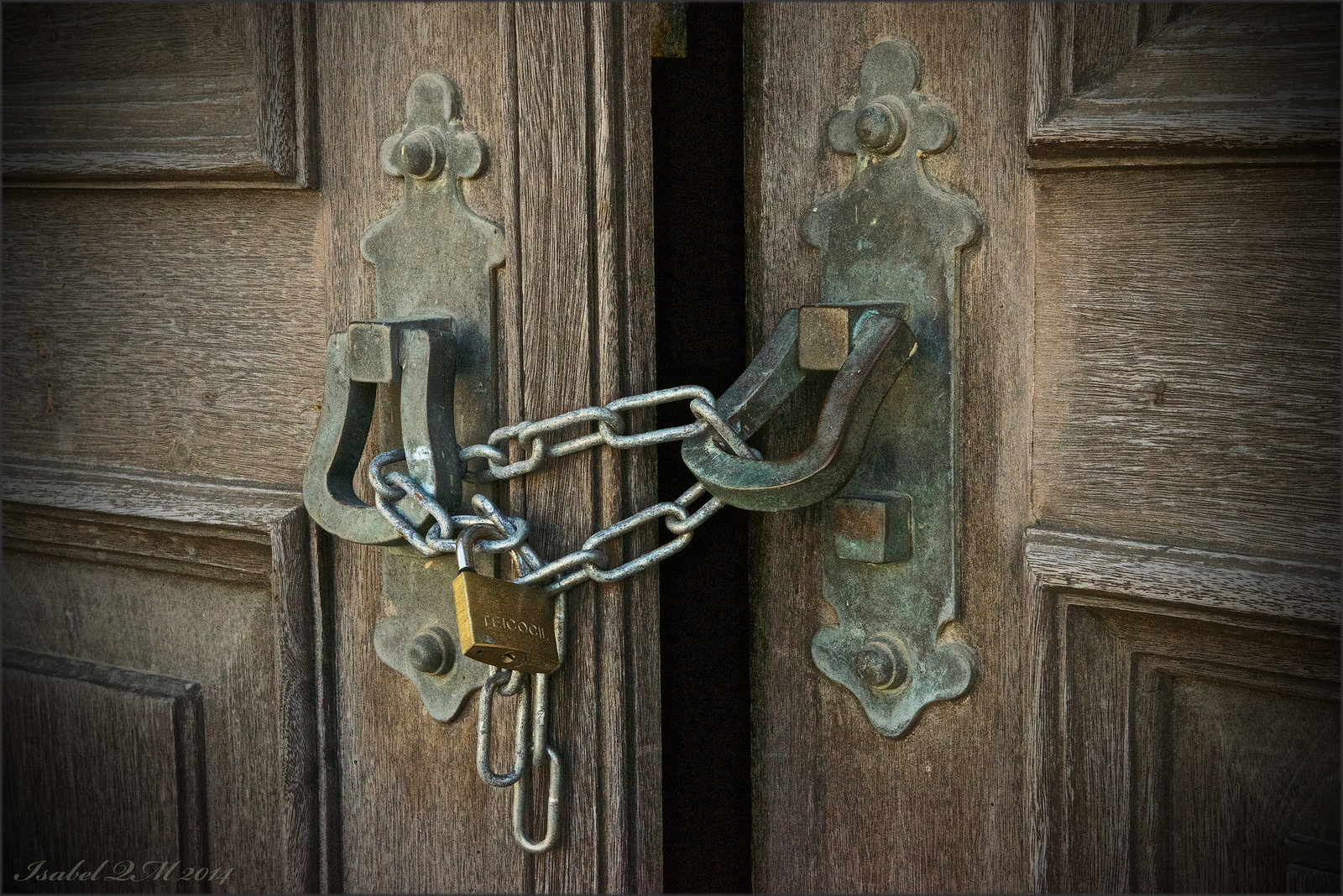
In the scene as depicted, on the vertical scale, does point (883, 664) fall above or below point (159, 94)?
below

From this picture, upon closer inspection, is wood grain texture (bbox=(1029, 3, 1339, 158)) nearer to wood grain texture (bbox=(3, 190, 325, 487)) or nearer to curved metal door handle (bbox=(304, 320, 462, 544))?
curved metal door handle (bbox=(304, 320, 462, 544))

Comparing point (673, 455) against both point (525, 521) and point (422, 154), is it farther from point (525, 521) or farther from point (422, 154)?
point (422, 154)

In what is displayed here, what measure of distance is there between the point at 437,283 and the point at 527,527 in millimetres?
173

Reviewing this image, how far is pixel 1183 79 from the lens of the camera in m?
0.59

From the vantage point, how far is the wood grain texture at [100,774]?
90cm

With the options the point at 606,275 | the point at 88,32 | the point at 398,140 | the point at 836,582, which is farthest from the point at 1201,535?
the point at 88,32

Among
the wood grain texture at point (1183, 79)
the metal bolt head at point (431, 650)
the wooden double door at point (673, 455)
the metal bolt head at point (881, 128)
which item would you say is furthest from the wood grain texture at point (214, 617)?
the wood grain texture at point (1183, 79)

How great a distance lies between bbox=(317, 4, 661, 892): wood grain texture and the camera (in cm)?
70

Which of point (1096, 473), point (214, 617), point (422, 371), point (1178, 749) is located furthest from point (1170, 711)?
point (214, 617)

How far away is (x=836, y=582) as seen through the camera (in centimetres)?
72

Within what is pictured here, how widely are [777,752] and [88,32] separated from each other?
72cm

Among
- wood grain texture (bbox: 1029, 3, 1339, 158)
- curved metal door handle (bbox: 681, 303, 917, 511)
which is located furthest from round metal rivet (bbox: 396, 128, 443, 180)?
wood grain texture (bbox: 1029, 3, 1339, 158)

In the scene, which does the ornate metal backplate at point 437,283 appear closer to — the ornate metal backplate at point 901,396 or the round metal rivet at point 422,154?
the round metal rivet at point 422,154

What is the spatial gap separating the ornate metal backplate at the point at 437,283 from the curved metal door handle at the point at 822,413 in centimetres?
18
